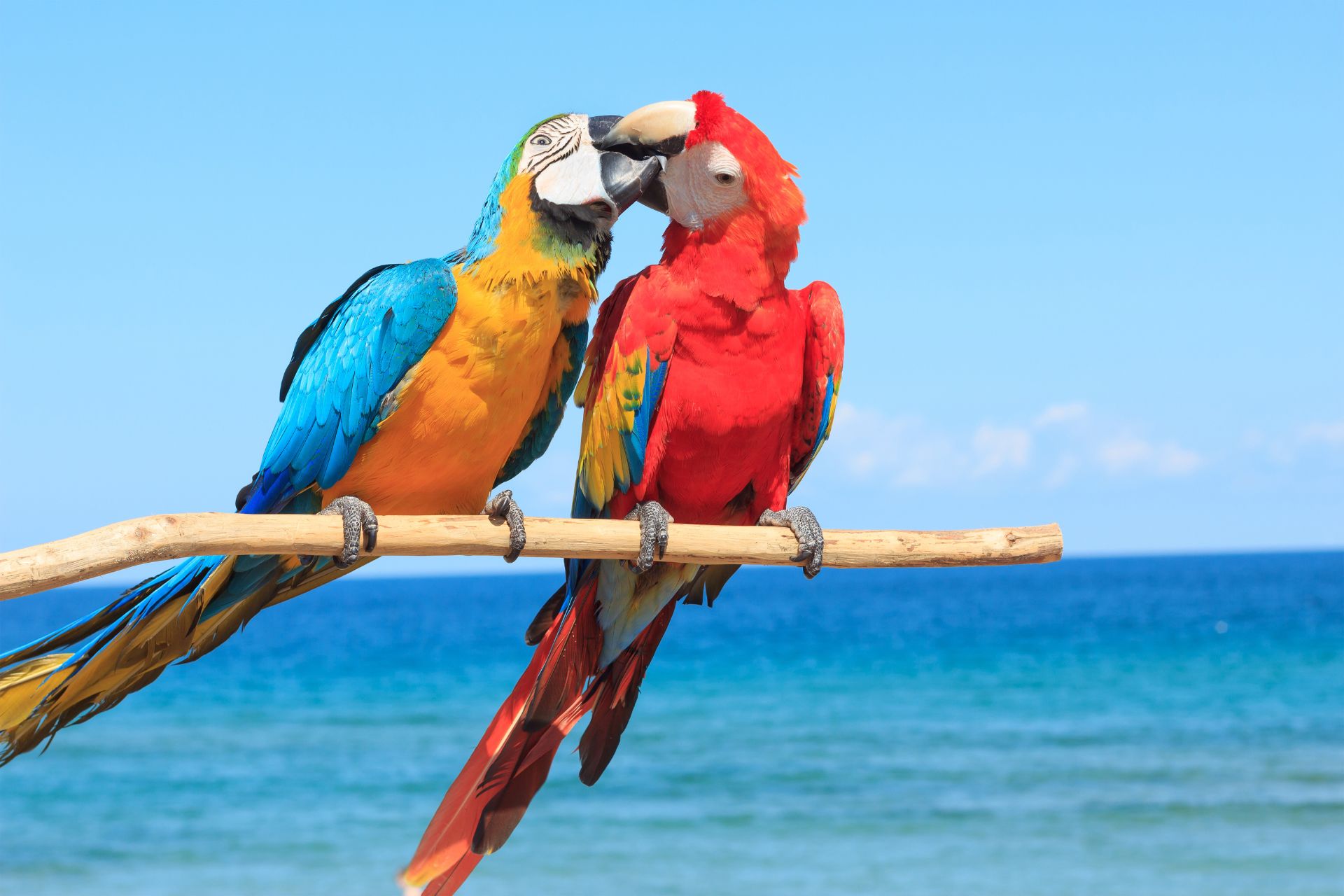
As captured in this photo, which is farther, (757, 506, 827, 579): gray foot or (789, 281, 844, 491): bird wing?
(789, 281, 844, 491): bird wing

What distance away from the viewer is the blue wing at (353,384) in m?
2.74

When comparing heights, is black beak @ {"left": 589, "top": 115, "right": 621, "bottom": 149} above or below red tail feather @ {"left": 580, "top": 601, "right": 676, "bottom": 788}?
above

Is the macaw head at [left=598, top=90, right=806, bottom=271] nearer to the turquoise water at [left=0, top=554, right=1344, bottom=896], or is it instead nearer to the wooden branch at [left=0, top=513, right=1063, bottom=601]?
the wooden branch at [left=0, top=513, right=1063, bottom=601]

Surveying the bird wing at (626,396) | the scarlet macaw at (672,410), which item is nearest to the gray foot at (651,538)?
the scarlet macaw at (672,410)

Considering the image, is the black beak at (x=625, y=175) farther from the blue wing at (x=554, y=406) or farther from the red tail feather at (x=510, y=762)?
the red tail feather at (x=510, y=762)

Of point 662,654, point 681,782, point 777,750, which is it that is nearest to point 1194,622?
point 662,654

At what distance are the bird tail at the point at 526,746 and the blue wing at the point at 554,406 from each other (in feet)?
1.40

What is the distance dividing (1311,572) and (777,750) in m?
57.3

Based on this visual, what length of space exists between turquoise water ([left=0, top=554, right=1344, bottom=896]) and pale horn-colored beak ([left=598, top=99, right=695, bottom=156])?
602 centimetres

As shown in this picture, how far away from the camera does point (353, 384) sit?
2754 millimetres

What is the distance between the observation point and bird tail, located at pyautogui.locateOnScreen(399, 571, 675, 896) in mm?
2779

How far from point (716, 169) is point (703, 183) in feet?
0.18

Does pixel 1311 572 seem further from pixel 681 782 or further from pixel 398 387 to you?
pixel 398 387

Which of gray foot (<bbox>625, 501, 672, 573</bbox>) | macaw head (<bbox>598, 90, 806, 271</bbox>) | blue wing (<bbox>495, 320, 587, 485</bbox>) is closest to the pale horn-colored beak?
→ macaw head (<bbox>598, 90, 806, 271</bbox>)
